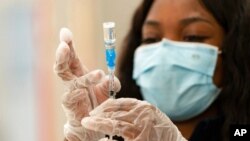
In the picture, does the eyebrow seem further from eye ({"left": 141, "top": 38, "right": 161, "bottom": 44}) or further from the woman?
eye ({"left": 141, "top": 38, "right": 161, "bottom": 44})

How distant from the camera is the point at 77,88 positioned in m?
1.26

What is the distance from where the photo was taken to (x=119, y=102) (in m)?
1.13

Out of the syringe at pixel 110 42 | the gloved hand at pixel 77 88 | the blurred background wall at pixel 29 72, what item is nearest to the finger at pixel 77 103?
the gloved hand at pixel 77 88

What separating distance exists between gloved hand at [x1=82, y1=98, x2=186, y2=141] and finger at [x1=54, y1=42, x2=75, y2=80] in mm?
157

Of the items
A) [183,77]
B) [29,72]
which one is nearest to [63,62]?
[183,77]

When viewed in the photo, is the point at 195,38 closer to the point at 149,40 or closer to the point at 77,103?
the point at 149,40

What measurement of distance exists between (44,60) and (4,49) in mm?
196

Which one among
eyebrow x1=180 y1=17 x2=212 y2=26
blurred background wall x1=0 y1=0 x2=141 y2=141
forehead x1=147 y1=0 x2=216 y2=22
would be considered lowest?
blurred background wall x1=0 y1=0 x2=141 y2=141

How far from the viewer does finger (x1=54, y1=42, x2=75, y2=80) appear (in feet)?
3.94

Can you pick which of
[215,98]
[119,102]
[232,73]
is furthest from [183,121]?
[119,102]

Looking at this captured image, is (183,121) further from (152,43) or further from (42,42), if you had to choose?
(42,42)

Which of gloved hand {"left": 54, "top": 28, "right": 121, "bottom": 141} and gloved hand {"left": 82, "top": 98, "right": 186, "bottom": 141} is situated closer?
gloved hand {"left": 82, "top": 98, "right": 186, "bottom": 141}

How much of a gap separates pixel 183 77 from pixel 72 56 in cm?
64

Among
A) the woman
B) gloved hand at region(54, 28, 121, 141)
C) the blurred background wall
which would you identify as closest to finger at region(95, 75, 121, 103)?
gloved hand at region(54, 28, 121, 141)
